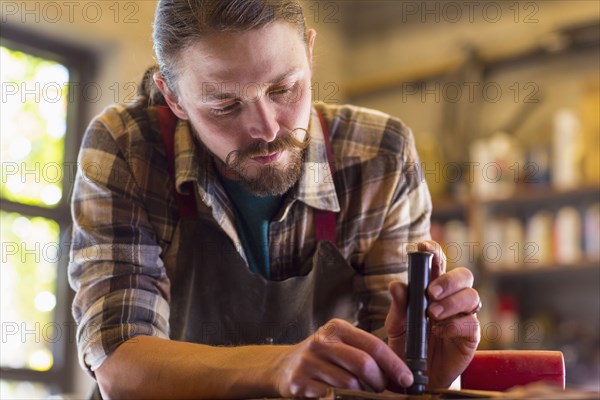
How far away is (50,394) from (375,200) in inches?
113

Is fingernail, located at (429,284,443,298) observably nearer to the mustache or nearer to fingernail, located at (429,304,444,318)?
fingernail, located at (429,304,444,318)

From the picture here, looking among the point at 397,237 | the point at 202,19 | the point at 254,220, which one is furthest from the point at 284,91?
the point at 397,237

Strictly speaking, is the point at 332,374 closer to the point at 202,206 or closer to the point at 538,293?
the point at 202,206

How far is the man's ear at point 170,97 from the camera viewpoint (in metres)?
1.85

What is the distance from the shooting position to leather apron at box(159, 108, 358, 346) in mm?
1838

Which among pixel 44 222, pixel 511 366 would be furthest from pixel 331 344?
pixel 44 222

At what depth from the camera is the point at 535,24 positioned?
191 inches

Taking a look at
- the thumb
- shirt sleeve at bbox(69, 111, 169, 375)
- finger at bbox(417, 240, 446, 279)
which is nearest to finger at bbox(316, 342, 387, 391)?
the thumb

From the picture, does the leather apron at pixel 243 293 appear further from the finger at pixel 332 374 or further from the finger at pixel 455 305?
the finger at pixel 332 374

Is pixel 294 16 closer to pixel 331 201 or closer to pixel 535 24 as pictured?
pixel 331 201

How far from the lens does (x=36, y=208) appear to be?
4.22 meters

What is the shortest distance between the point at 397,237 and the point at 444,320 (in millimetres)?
434

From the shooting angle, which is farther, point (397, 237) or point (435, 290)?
point (397, 237)

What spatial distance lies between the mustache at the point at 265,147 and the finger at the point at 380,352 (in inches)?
17.9
